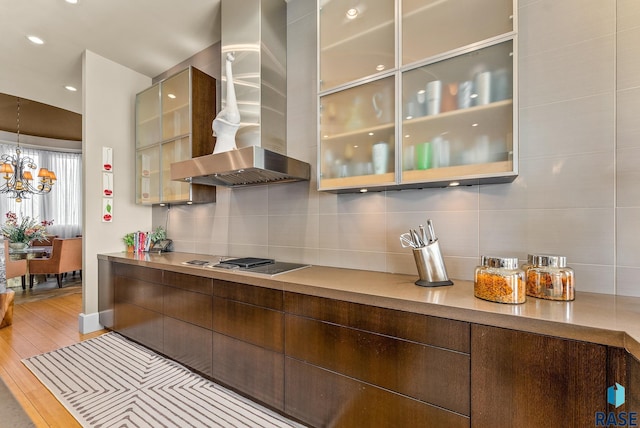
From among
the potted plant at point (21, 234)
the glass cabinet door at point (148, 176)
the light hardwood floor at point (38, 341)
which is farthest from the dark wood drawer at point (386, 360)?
the potted plant at point (21, 234)

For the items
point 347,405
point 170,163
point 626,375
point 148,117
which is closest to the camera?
point 626,375

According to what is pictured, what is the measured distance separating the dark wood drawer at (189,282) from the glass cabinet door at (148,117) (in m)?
1.62

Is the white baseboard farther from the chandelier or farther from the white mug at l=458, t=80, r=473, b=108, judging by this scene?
the white mug at l=458, t=80, r=473, b=108

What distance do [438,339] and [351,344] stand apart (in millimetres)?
415

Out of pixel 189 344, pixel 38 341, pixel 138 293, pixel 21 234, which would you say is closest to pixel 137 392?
pixel 189 344

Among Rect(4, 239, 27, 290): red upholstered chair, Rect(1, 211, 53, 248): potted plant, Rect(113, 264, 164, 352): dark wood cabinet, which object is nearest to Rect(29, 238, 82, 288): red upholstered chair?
Rect(4, 239, 27, 290): red upholstered chair

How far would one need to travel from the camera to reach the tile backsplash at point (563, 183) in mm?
1263

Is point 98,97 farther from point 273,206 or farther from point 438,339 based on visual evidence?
point 438,339

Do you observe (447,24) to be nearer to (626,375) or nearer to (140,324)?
(626,375)

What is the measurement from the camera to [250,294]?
1768 mm

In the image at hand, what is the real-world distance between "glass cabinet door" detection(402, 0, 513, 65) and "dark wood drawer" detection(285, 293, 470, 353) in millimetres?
1328

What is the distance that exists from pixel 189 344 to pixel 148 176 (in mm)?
1997

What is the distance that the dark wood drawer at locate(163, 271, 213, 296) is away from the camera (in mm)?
2000

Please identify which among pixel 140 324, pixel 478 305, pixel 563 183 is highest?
pixel 563 183
